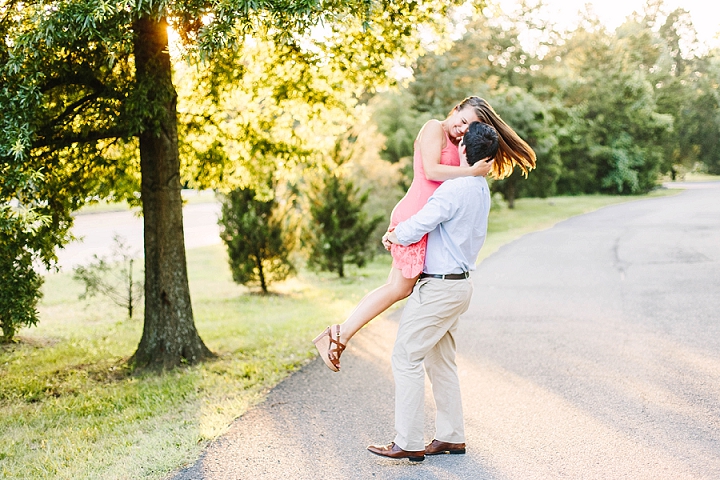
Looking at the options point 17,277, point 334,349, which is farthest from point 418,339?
point 17,277

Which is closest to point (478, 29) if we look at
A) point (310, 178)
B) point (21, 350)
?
point (310, 178)

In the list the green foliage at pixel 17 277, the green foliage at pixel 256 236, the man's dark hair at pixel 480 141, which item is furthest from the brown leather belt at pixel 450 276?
the green foliage at pixel 256 236

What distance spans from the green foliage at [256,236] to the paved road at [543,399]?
454 cm

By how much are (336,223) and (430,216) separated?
1120 cm

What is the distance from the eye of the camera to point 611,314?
29.7 feet

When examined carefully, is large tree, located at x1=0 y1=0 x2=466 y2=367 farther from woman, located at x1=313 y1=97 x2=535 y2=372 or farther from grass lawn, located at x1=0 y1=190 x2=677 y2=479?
woman, located at x1=313 y1=97 x2=535 y2=372

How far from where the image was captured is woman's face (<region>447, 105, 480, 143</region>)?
422 centimetres

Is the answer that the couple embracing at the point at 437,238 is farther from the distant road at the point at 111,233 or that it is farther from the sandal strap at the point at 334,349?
the distant road at the point at 111,233

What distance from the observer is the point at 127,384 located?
7.11 m

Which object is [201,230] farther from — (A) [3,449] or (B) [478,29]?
(A) [3,449]

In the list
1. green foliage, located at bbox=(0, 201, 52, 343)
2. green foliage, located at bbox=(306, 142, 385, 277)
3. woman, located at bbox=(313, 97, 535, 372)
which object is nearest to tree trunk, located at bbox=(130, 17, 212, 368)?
green foliage, located at bbox=(0, 201, 52, 343)

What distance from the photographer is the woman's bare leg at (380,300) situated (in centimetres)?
439

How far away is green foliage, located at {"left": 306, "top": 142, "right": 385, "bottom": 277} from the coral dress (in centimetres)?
1060

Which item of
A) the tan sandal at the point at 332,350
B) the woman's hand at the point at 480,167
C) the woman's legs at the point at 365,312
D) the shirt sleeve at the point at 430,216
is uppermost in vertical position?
the woman's hand at the point at 480,167
